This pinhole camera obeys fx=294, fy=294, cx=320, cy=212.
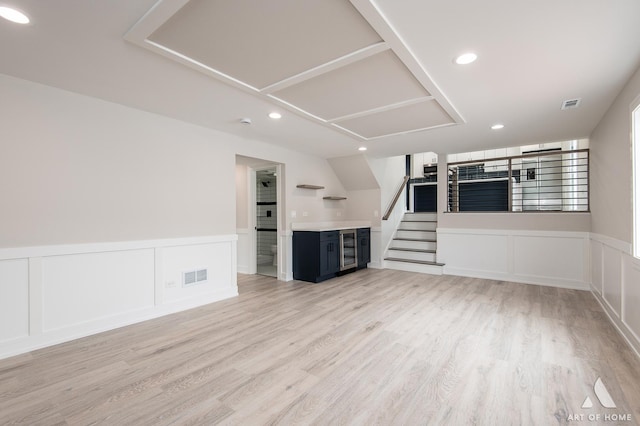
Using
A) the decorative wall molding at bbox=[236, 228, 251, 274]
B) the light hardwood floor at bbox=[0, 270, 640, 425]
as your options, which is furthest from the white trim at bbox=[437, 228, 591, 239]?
the decorative wall molding at bbox=[236, 228, 251, 274]

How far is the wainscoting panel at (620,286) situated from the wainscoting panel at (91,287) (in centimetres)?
443

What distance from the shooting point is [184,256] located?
3.75 meters

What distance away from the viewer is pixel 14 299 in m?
2.53

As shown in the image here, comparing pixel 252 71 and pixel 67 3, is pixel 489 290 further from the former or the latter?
pixel 67 3

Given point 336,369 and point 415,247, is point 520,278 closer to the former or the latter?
point 415,247

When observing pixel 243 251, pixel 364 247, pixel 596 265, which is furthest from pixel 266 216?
pixel 596 265

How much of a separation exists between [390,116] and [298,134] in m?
1.40

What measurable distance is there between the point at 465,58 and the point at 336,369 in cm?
254

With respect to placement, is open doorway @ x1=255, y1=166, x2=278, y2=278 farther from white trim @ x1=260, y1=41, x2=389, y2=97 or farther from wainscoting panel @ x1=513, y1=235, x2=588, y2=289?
wainscoting panel @ x1=513, y1=235, x2=588, y2=289

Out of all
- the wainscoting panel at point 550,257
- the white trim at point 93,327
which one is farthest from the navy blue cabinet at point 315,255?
the wainscoting panel at point 550,257

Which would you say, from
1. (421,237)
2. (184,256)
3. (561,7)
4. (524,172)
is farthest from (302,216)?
(524,172)

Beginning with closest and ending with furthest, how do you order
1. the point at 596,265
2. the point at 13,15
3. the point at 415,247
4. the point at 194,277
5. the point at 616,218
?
the point at 13,15
the point at 616,218
the point at 194,277
the point at 596,265
the point at 415,247

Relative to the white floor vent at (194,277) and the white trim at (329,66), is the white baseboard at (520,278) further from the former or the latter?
the white trim at (329,66)

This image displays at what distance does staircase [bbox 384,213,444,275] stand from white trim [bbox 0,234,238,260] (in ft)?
12.6
